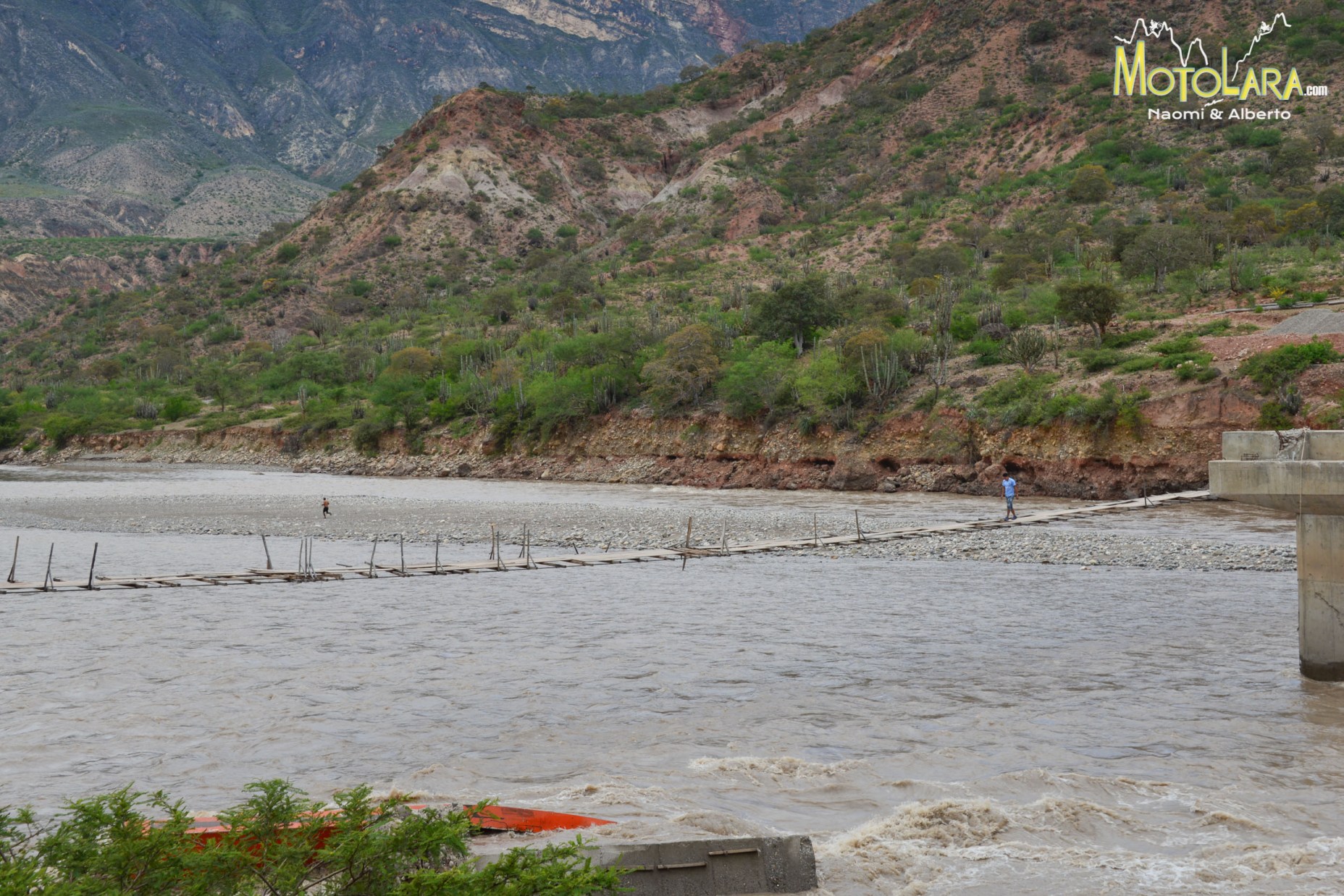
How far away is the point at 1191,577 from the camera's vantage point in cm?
2086

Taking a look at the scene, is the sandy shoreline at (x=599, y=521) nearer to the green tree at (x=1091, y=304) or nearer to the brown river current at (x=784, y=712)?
the brown river current at (x=784, y=712)

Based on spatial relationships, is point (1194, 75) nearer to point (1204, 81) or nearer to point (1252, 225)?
point (1204, 81)

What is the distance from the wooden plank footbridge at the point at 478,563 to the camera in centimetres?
2180

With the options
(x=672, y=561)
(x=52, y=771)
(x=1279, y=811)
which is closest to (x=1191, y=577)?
(x=672, y=561)

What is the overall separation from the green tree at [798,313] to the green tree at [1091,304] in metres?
14.8

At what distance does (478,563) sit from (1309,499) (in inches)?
700

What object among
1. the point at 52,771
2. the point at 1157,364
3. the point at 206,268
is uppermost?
the point at 206,268

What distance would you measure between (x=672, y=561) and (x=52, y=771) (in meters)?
16.7

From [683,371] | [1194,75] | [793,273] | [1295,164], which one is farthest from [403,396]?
[1194,75]

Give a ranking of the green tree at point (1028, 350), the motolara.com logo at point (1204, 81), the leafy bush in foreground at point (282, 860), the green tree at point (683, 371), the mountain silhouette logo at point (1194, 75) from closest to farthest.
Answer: the leafy bush in foreground at point (282, 860)
the green tree at point (1028, 350)
the green tree at point (683, 371)
the motolara.com logo at point (1204, 81)
the mountain silhouette logo at point (1194, 75)

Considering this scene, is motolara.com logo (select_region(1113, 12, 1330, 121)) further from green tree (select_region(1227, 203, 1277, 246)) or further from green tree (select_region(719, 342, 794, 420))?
green tree (select_region(719, 342, 794, 420))

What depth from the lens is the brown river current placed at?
7.84 metres

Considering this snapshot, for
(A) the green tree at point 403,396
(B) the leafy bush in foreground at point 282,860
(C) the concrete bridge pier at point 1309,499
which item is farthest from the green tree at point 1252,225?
(B) the leafy bush in foreground at point 282,860

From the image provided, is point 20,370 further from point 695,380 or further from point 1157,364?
point 1157,364
